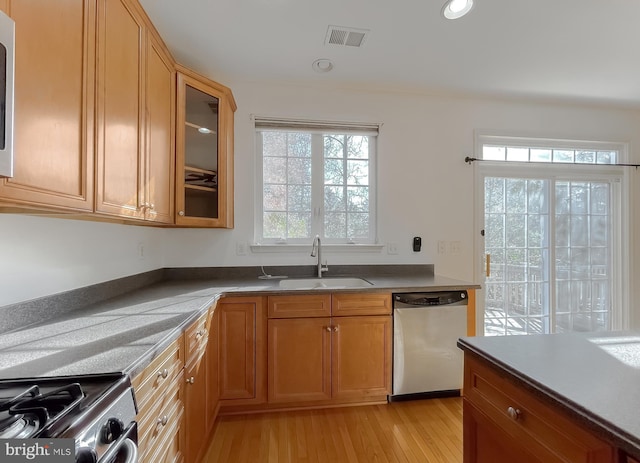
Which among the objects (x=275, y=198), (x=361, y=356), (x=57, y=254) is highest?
(x=275, y=198)

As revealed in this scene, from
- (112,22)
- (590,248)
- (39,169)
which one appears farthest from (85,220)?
(590,248)

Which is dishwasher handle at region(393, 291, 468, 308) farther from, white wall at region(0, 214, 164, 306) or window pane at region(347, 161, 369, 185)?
white wall at region(0, 214, 164, 306)

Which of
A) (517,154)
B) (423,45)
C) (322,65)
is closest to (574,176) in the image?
(517,154)

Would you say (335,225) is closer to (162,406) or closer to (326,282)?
(326,282)

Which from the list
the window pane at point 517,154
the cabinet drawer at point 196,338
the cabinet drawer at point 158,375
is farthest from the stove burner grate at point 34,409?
the window pane at point 517,154

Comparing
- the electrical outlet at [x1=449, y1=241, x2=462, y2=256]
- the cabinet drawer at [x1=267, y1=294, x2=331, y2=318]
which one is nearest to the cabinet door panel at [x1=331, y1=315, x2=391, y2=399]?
the cabinet drawer at [x1=267, y1=294, x2=331, y2=318]

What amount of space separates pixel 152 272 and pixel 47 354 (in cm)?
136

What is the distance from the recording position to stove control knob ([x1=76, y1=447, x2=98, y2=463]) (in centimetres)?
58

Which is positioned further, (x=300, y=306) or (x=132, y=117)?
(x=300, y=306)

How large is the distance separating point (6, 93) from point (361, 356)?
2.04 metres

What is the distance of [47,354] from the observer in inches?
35.3

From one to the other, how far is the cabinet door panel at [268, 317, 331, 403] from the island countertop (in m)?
1.08

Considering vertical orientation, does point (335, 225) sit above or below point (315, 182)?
below

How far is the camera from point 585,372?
2.52 ft
